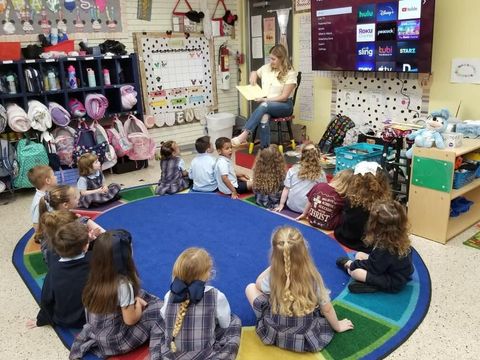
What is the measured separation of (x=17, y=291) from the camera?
298 centimetres

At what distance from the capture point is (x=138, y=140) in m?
5.54

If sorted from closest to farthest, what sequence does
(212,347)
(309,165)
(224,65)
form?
(212,347)
(309,165)
(224,65)

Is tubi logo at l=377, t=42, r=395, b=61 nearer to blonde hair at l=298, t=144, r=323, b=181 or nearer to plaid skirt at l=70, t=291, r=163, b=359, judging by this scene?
blonde hair at l=298, t=144, r=323, b=181

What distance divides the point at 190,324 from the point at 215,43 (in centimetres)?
547

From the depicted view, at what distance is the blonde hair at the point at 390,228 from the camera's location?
8.38 ft

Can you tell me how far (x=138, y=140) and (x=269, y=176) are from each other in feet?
7.18

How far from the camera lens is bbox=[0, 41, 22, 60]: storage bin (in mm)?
4684

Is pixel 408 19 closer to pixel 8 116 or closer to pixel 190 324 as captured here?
pixel 190 324

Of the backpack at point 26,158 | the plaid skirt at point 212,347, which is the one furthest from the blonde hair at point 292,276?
the backpack at point 26,158

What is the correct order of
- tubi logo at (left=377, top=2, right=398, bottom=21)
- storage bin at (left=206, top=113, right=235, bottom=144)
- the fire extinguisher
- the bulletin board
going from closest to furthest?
tubi logo at (left=377, top=2, right=398, bottom=21)
the bulletin board
storage bin at (left=206, top=113, right=235, bottom=144)
the fire extinguisher

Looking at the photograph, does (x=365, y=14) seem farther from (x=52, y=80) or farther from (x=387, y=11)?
(x=52, y=80)

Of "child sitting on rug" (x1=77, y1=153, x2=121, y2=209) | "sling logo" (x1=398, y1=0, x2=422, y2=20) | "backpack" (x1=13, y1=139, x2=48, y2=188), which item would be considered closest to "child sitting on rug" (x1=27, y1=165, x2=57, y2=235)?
"child sitting on rug" (x1=77, y1=153, x2=121, y2=209)

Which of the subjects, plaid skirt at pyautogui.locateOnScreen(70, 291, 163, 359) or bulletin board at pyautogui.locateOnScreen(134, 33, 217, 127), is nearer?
plaid skirt at pyautogui.locateOnScreen(70, 291, 163, 359)

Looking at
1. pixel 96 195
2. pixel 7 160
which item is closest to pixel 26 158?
pixel 7 160
